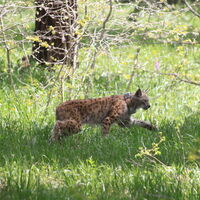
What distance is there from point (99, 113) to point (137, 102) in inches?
26.9

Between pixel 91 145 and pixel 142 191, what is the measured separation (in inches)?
69.4

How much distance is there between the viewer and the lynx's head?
26.0 ft

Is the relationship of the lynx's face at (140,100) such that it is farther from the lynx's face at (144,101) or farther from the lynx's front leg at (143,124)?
the lynx's front leg at (143,124)

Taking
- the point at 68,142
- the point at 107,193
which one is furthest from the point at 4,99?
the point at 107,193

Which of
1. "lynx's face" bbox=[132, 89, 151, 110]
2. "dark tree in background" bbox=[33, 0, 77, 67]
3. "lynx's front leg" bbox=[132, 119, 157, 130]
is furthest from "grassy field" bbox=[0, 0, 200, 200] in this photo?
"dark tree in background" bbox=[33, 0, 77, 67]

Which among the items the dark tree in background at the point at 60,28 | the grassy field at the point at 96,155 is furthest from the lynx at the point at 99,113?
the dark tree in background at the point at 60,28

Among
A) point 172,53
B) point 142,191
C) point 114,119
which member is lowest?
point 172,53

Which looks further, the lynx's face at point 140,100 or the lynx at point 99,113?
the lynx's face at point 140,100

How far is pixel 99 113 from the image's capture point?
763 cm

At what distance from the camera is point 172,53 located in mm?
13359

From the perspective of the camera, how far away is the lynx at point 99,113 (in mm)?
6988

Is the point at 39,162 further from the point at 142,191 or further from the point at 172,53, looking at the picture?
the point at 172,53

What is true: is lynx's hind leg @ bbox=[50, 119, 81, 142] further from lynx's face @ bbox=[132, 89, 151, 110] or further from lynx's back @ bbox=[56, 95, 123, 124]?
lynx's face @ bbox=[132, 89, 151, 110]

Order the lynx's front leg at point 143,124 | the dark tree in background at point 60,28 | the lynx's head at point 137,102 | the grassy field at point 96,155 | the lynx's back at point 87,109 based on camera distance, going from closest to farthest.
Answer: the grassy field at point 96,155 → the lynx's back at point 87,109 → the lynx's front leg at point 143,124 → the lynx's head at point 137,102 → the dark tree in background at point 60,28
